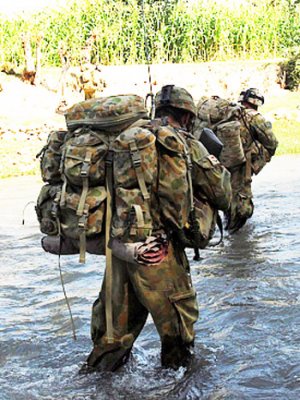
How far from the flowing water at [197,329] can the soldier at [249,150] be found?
1.25 feet

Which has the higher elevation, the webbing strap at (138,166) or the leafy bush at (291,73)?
the webbing strap at (138,166)

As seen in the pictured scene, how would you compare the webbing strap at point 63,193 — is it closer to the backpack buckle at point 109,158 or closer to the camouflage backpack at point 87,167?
the camouflage backpack at point 87,167

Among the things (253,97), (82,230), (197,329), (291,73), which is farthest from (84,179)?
(291,73)

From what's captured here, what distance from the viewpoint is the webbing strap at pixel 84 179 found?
165 inches

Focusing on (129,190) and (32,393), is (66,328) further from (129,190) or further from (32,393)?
(129,190)

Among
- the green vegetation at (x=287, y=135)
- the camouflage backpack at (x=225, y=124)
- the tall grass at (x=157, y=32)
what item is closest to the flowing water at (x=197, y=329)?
the camouflage backpack at (x=225, y=124)

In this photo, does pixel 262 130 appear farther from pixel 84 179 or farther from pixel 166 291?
pixel 84 179

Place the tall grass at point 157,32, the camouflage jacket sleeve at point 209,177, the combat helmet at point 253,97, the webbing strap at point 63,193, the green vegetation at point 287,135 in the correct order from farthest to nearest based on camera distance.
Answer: the tall grass at point 157,32
the green vegetation at point 287,135
the combat helmet at point 253,97
the camouflage jacket sleeve at point 209,177
the webbing strap at point 63,193

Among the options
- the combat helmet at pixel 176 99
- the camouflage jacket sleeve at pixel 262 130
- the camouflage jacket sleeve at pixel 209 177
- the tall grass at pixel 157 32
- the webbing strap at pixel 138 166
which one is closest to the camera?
the webbing strap at pixel 138 166

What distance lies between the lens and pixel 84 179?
4.22 m

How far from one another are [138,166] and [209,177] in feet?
1.76

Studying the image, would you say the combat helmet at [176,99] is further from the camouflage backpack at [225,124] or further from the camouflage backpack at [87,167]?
the camouflage backpack at [225,124]

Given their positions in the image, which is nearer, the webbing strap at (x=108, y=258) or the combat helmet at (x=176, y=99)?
the webbing strap at (x=108, y=258)

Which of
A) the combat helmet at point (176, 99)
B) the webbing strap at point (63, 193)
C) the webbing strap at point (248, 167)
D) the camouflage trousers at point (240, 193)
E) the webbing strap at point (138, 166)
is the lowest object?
the camouflage trousers at point (240, 193)
